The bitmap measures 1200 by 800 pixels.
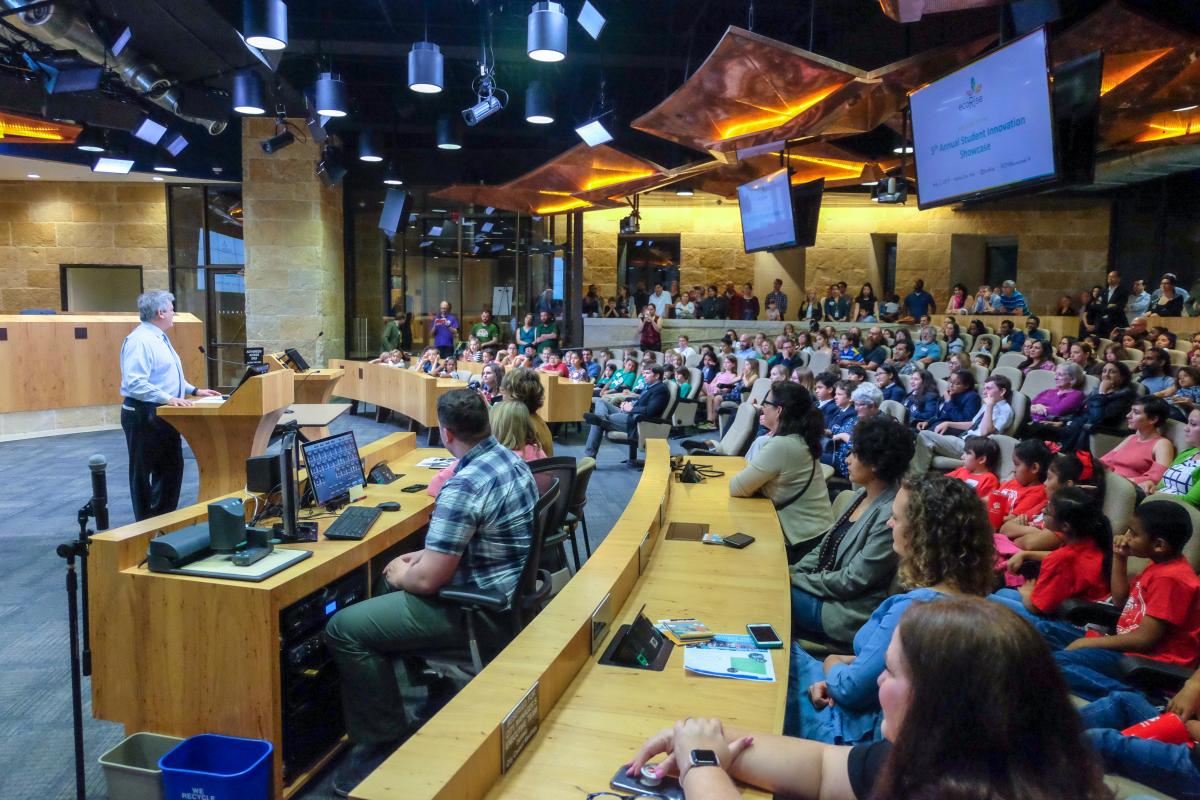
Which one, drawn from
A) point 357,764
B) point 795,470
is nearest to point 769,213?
point 795,470

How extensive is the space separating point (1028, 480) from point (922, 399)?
9.81 ft

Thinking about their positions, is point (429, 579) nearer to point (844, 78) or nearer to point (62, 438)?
point (844, 78)

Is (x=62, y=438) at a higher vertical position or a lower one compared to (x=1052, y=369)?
lower

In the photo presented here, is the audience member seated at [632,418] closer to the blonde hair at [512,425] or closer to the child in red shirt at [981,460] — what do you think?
the child in red shirt at [981,460]

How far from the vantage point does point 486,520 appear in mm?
2623

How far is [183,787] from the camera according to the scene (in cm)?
219

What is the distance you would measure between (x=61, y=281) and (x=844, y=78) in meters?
13.0

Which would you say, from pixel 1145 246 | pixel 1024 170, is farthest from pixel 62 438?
pixel 1145 246

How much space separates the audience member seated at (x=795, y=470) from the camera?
12.2ft

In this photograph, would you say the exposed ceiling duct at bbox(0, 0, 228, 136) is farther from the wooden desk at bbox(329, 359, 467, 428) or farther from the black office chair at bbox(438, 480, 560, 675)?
the black office chair at bbox(438, 480, 560, 675)

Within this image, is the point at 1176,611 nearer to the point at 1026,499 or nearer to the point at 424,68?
the point at 1026,499

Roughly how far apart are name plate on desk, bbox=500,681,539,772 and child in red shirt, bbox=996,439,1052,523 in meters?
3.40

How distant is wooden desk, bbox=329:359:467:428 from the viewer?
8.86 m

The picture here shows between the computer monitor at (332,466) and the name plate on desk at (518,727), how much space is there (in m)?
1.71
